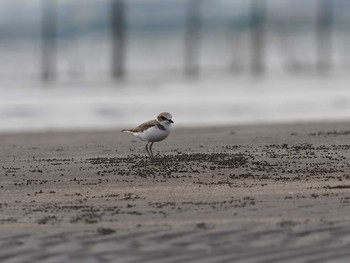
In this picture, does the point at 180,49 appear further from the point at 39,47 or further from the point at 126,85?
the point at 126,85

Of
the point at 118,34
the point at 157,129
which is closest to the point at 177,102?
the point at 157,129

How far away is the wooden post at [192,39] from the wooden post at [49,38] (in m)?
5.43

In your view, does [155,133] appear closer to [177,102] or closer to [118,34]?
[177,102]

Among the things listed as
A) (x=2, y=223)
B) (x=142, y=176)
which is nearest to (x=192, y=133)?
(x=142, y=176)

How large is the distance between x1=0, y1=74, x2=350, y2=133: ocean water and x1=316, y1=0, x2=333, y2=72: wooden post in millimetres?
7401

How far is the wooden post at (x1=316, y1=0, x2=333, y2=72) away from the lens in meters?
54.0

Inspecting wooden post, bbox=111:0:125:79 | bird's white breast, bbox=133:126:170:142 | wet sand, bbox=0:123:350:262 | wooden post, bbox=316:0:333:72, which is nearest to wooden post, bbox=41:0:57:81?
wooden post, bbox=111:0:125:79

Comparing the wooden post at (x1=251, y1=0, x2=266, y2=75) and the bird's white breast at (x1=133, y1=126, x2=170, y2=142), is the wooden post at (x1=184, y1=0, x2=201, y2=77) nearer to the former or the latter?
the wooden post at (x1=251, y1=0, x2=266, y2=75)

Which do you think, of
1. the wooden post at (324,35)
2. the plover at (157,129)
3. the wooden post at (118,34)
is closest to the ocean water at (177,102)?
the wooden post at (324,35)

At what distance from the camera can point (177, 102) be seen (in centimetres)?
3262

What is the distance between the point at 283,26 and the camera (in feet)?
207

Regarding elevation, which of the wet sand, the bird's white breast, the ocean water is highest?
the ocean water

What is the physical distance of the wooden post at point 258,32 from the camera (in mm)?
53991

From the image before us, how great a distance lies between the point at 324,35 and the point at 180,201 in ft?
158
